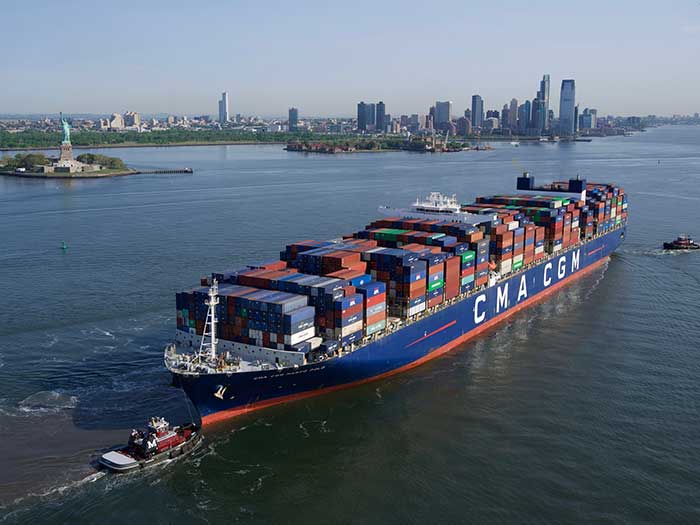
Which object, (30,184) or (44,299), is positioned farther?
(30,184)

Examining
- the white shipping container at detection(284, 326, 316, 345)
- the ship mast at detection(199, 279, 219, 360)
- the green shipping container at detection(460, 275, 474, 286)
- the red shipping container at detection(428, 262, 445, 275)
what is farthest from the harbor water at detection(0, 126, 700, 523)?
the red shipping container at detection(428, 262, 445, 275)

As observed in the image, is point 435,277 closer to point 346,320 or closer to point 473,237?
point 473,237

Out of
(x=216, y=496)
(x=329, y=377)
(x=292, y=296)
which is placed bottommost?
(x=216, y=496)

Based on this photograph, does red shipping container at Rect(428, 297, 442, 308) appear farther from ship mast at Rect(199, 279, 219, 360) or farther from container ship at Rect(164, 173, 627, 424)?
ship mast at Rect(199, 279, 219, 360)

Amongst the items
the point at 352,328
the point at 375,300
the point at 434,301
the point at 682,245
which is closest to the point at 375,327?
the point at 375,300

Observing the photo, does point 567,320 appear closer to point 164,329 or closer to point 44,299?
point 164,329

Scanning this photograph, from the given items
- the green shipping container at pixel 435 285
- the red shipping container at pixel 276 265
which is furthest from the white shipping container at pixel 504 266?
the red shipping container at pixel 276 265

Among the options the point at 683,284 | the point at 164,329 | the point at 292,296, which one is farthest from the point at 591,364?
the point at 164,329
